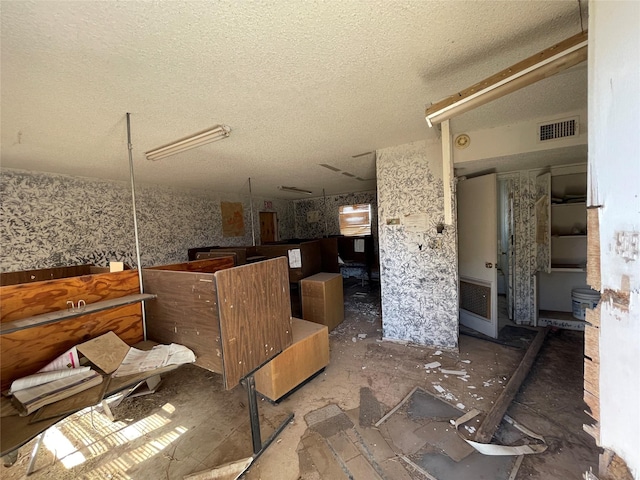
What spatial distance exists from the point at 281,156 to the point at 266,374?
224cm

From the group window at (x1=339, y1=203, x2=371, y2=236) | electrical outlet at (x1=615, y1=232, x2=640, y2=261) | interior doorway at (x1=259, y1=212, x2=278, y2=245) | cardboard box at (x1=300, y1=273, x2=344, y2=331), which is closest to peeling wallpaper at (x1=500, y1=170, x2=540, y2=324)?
cardboard box at (x1=300, y1=273, x2=344, y2=331)

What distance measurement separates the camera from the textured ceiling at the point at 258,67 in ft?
3.11

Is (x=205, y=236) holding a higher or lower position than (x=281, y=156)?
lower

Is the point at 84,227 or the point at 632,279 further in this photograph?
the point at 84,227

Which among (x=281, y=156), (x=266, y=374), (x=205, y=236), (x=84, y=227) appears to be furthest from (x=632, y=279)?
(x=205, y=236)

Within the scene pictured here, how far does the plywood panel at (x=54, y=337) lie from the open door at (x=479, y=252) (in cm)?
346

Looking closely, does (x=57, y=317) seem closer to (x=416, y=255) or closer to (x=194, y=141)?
(x=194, y=141)

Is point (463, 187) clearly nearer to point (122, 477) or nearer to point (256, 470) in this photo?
point (256, 470)

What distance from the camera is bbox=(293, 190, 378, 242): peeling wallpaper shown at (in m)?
5.99

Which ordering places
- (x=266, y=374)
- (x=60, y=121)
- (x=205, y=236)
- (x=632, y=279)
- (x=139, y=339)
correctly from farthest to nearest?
(x=205, y=236)
(x=266, y=374)
(x=60, y=121)
(x=139, y=339)
(x=632, y=279)

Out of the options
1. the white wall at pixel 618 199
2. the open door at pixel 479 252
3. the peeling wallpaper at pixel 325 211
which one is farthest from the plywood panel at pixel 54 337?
the peeling wallpaper at pixel 325 211

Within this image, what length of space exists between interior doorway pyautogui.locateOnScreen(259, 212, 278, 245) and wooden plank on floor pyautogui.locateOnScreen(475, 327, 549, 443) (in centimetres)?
512

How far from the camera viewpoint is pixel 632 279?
565 mm

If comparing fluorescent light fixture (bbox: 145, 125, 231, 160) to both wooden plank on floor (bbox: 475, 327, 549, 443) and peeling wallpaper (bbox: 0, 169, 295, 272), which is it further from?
wooden plank on floor (bbox: 475, 327, 549, 443)
